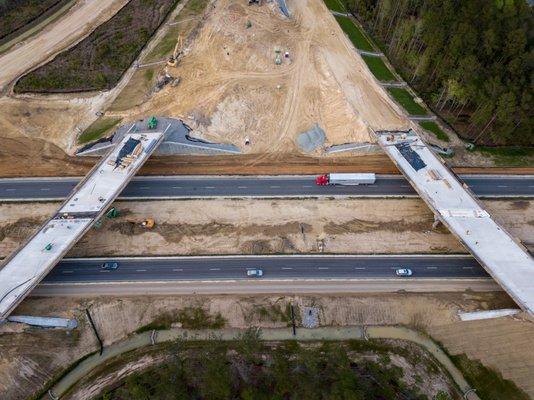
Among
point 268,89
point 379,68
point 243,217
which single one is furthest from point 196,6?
point 243,217

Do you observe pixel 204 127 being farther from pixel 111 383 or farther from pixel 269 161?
pixel 111 383

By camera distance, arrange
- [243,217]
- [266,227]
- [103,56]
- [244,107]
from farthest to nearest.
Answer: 1. [103,56]
2. [244,107]
3. [243,217]
4. [266,227]

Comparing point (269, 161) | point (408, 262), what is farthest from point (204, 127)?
point (408, 262)

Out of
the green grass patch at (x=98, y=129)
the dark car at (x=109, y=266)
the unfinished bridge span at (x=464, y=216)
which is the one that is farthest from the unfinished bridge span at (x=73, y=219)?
the unfinished bridge span at (x=464, y=216)

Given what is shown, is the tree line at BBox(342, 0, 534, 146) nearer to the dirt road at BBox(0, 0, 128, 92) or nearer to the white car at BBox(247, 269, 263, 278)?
the white car at BBox(247, 269, 263, 278)

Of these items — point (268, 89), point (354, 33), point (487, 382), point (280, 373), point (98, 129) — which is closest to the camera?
point (280, 373)

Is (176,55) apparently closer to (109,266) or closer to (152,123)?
(152,123)
